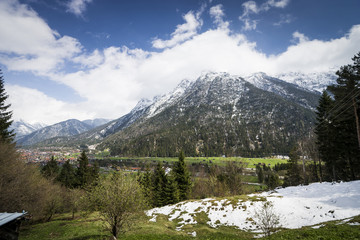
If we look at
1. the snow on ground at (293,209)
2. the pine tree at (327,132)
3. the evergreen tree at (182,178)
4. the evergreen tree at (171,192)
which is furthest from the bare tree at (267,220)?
the evergreen tree at (182,178)

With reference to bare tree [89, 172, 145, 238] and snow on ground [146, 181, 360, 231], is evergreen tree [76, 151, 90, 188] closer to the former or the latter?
snow on ground [146, 181, 360, 231]

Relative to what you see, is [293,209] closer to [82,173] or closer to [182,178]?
[182,178]

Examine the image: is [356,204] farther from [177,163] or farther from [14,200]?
[14,200]

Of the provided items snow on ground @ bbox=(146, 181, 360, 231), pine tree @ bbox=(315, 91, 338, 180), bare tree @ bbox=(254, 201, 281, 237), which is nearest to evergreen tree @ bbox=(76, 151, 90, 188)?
snow on ground @ bbox=(146, 181, 360, 231)

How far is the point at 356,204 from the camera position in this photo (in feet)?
83.0

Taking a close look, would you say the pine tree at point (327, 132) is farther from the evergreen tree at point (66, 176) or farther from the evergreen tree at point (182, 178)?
the evergreen tree at point (66, 176)

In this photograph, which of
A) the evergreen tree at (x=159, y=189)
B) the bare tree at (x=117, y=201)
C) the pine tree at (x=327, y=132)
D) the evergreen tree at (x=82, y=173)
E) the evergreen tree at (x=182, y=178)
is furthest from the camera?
the evergreen tree at (x=82, y=173)

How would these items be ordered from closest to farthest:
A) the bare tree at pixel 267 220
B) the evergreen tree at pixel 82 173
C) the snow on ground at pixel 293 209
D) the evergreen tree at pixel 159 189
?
the bare tree at pixel 267 220 < the snow on ground at pixel 293 209 < the evergreen tree at pixel 159 189 < the evergreen tree at pixel 82 173

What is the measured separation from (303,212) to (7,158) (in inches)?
2061

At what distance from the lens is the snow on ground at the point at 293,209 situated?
25772mm

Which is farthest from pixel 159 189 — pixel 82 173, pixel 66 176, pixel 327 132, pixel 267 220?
pixel 327 132

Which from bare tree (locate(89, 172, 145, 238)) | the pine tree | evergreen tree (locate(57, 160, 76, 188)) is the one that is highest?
the pine tree

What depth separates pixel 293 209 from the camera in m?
30.6

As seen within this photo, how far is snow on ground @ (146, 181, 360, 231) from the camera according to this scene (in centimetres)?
Answer: 2577
